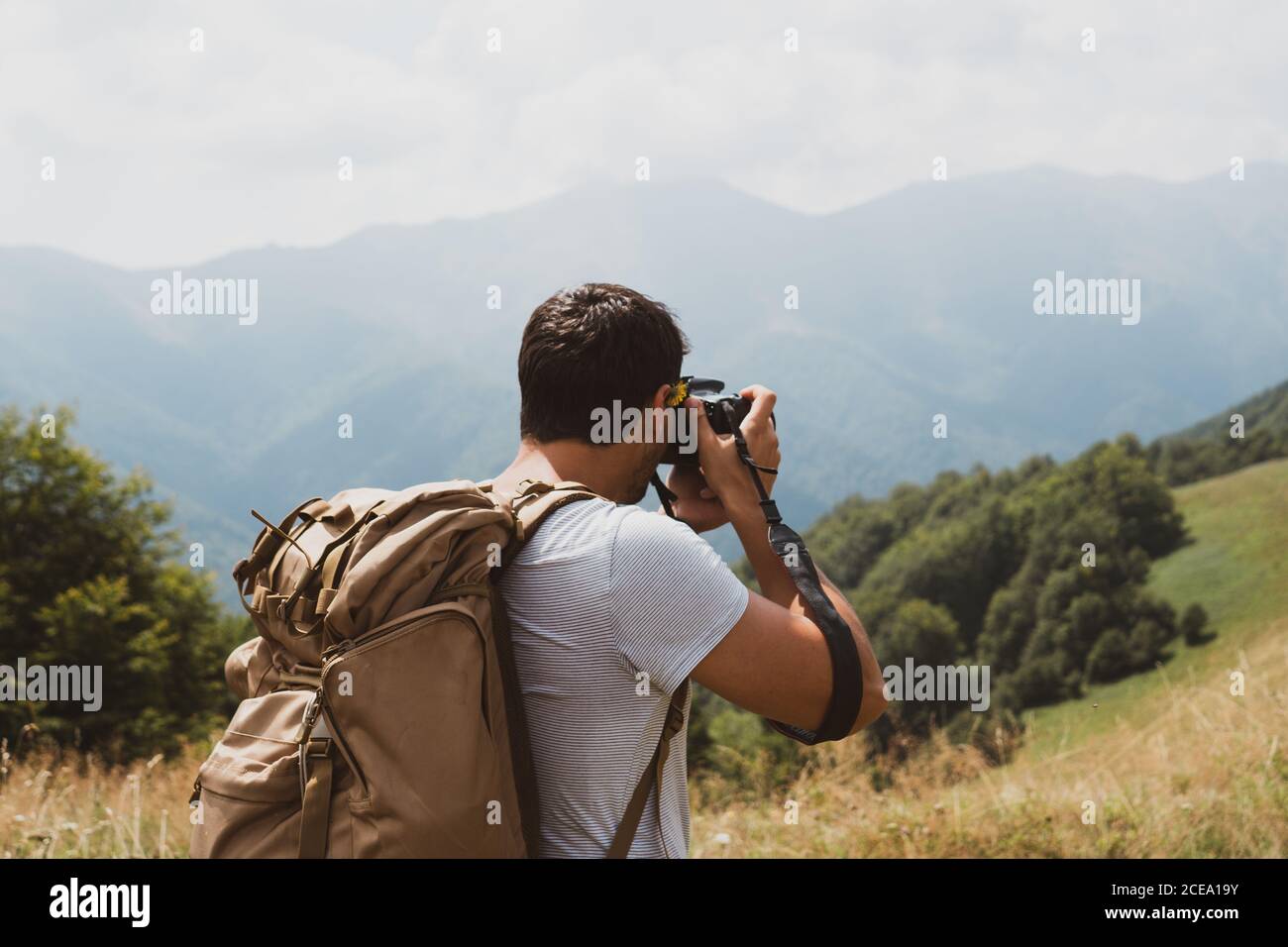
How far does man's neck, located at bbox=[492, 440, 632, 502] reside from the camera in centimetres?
186

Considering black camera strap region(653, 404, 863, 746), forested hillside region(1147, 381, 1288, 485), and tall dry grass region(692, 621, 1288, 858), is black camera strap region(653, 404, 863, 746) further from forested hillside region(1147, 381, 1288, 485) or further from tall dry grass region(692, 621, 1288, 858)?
forested hillside region(1147, 381, 1288, 485)

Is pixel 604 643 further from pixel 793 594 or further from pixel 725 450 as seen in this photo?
pixel 725 450

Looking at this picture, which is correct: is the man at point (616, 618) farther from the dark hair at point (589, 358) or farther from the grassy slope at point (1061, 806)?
the grassy slope at point (1061, 806)

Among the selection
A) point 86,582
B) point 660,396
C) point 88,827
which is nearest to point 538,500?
point 660,396

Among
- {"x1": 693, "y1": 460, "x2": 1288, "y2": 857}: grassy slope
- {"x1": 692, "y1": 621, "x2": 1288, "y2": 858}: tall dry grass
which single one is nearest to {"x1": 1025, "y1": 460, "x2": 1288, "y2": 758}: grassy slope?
{"x1": 693, "y1": 460, "x2": 1288, "y2": 857}: grassy slope

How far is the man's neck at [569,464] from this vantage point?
1863 millimetres

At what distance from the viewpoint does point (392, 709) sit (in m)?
1.54

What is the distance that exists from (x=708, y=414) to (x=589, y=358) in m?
0.31

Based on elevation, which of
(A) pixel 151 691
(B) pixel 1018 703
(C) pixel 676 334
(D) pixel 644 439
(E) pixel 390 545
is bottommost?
(B) pixel 1018 703

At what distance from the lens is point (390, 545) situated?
5.13 feet

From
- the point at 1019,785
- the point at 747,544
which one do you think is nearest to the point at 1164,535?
the point at 1019,785

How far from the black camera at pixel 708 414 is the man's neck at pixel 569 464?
0.53 ft

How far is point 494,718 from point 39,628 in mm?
25691
